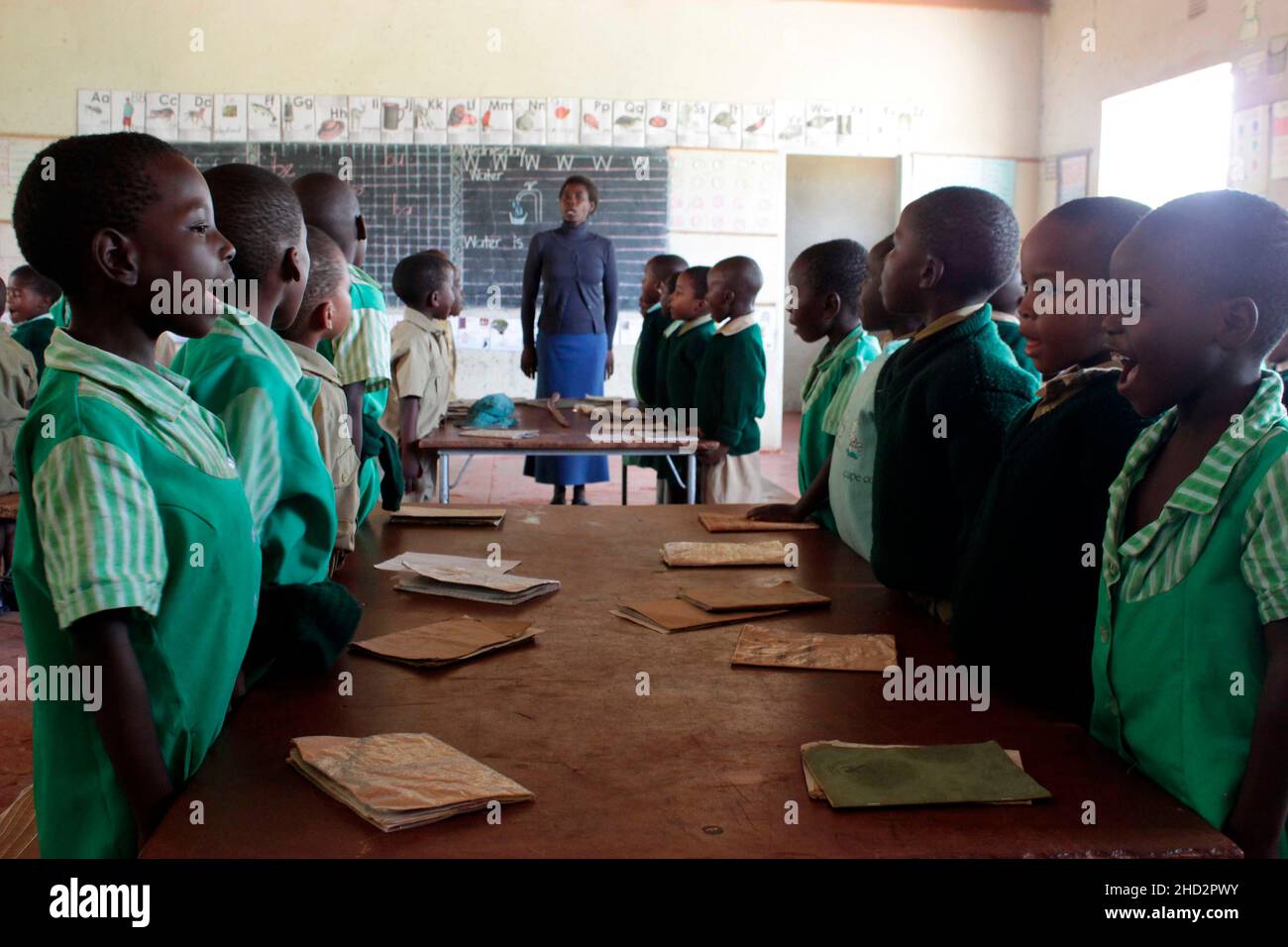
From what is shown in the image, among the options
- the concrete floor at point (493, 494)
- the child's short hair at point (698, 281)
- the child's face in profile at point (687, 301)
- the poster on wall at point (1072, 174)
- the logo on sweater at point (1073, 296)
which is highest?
the poster on wall at point (1072, 174)

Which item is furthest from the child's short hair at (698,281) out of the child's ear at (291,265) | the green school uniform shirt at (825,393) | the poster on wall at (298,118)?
the poster on wall at (298,118)

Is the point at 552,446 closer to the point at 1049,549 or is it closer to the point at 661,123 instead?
the point at 1049,549

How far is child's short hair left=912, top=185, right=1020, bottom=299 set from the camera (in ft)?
6.02

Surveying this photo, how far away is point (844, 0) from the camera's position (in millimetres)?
8133

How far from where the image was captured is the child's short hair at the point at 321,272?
193cm

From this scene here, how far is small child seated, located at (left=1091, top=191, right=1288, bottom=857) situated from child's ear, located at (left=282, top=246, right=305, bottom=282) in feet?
3.58

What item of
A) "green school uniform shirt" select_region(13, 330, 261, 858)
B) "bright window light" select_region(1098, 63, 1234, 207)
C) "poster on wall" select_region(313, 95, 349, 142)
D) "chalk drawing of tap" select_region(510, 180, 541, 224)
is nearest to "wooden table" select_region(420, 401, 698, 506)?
"green school uniform shirt" select_region(13, 330, 261, 858)

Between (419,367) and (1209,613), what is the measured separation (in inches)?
134

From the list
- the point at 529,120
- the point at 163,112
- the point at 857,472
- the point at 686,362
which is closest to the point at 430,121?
the point at 529,120

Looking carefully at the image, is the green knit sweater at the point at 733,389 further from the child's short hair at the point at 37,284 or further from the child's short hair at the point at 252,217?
the child's short hair at the point at 37,284

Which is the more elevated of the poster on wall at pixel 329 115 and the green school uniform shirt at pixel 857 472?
the poster on wall at pixel 329 115

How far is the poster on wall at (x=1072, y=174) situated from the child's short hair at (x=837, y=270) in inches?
202

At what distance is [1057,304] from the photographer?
4.82 feet
